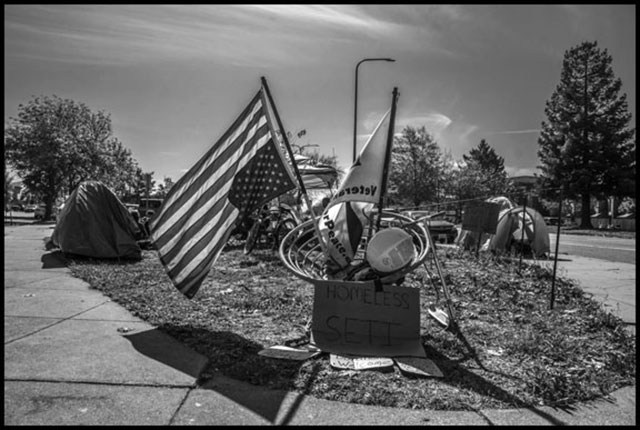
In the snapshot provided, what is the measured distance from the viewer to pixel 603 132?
3919 centimetres

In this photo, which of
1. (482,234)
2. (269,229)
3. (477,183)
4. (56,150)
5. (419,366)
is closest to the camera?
(419,366)

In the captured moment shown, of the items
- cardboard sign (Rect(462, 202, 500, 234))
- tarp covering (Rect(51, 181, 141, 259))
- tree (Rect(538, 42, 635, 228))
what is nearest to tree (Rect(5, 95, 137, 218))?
tarp covering (Rect(51, 181, 141, 259))

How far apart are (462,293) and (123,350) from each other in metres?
4.35

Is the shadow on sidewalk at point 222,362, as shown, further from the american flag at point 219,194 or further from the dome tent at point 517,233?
the dome tent at point 517,233

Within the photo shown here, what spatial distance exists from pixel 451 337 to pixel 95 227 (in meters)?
8.30

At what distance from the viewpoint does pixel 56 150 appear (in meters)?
34.8

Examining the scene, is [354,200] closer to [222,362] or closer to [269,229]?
[222,362]

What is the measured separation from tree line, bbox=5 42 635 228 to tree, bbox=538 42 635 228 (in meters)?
0.08

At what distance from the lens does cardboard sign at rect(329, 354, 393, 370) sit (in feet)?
11.1

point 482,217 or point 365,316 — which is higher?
point 482,217

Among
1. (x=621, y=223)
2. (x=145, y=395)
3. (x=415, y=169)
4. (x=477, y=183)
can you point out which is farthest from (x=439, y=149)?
(x=145, y=395)

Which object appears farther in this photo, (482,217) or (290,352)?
(482,217)

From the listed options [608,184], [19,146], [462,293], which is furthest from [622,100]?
[19,146]

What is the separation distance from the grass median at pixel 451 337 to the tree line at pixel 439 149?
29605mm
